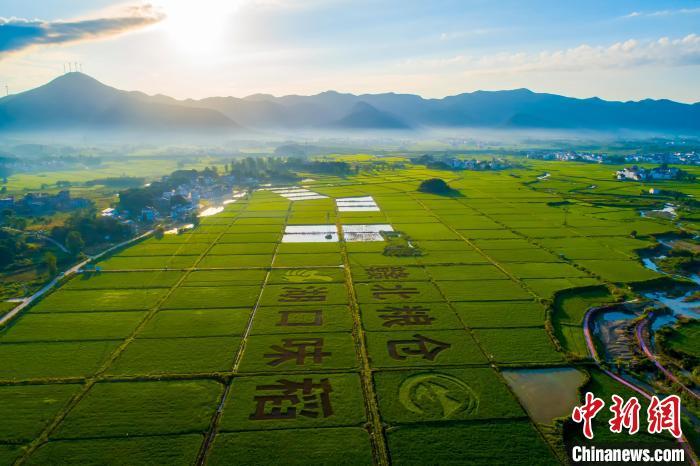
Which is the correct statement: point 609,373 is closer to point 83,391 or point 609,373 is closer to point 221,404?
point 221,404

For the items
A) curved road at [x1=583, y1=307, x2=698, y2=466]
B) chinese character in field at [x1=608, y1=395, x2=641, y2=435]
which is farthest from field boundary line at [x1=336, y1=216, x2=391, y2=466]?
curved road at [x1=583, y1=307, x2=698, y2=466]

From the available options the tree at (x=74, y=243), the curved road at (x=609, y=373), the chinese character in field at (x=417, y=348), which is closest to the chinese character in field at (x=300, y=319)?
the chinese character in field at (x=417, y=348)

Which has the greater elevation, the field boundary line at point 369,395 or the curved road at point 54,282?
the curved road at point 54,282

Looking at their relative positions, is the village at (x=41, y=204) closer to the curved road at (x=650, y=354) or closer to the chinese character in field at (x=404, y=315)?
the chinese character in field at (x=404, y=315)

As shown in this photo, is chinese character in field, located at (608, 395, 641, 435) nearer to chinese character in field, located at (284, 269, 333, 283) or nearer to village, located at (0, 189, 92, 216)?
chinese character in field, located at (284, 269, 333, 283)

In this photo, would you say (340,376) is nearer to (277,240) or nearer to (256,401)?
(256,401)
